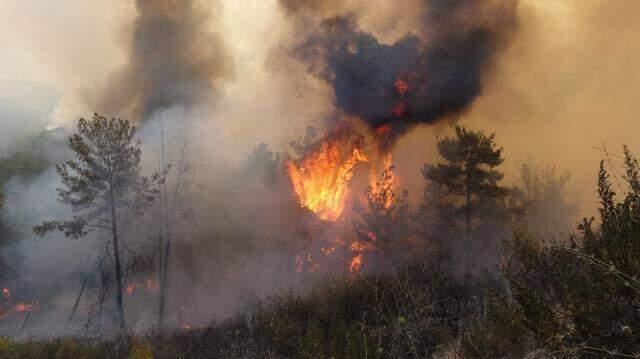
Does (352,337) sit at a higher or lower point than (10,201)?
lower

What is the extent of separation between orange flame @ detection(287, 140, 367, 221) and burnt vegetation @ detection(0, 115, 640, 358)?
1.40 m

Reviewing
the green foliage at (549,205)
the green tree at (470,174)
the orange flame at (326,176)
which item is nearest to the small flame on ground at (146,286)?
the orange flame at (326,176)

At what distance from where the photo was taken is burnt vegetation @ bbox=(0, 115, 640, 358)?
5.96 metres

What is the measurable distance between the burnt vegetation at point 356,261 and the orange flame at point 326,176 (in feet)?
4.60

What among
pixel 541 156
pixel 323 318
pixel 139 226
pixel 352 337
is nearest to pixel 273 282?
pixel 139 226

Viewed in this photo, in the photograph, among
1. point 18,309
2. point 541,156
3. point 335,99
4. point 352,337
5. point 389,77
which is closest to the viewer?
point 352,337

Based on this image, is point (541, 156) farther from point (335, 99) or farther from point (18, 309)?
point (18, 309)

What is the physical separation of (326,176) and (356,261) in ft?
27.3

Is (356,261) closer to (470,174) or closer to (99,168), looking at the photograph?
A: (470,174)

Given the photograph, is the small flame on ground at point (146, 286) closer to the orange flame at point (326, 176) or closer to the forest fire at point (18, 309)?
the forest fire at point (18, 309)

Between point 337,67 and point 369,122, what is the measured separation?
5.05 meters

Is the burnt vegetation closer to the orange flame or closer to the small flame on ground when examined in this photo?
the small flame on ground

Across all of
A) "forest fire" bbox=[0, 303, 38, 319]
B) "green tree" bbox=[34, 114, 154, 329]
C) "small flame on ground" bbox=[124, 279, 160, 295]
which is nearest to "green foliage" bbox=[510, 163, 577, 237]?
"small flame on ground" bbox=[124, 279, 160, 295]

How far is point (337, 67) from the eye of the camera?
116 ft
